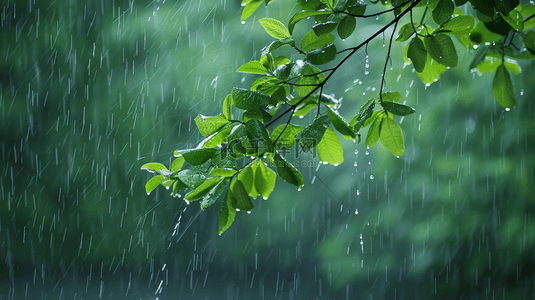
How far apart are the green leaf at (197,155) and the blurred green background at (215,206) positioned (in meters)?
3.64

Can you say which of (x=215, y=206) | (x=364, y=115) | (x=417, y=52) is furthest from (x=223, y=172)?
(x=215, y=206)

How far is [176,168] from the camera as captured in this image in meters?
0.66

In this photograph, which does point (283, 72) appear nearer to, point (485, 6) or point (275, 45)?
point (275, 45)

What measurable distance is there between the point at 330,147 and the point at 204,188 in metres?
0.25

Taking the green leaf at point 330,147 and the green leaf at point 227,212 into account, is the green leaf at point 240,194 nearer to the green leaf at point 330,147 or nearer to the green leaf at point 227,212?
the green leaf at point 227,212

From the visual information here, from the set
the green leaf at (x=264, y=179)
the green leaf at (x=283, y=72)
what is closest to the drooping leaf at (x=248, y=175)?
the green leaf at (x=264, y=179)

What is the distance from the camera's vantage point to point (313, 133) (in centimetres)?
61

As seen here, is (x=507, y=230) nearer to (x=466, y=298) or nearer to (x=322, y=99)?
(x=466, y=298)

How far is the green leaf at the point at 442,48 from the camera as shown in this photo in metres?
0.69

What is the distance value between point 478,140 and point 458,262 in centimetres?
135

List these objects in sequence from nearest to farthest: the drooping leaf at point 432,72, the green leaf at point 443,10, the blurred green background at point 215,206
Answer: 1. the green leaf at point 443,10
2. the drooping leaf at point 432,72
3. the blurred green background at point 215,206

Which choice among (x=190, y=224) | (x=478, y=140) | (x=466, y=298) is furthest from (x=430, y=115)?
(x=190, y=224)

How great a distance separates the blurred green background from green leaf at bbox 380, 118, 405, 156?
340 cm

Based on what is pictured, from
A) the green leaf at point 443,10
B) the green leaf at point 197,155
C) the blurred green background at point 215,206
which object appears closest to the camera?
the green leaf at point 197,155
